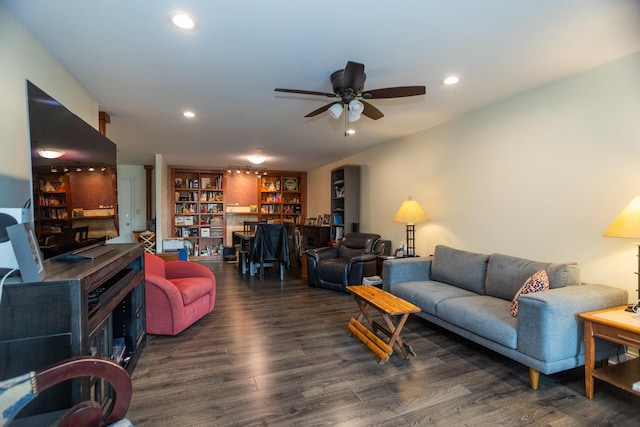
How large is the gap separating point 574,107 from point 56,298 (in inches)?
147

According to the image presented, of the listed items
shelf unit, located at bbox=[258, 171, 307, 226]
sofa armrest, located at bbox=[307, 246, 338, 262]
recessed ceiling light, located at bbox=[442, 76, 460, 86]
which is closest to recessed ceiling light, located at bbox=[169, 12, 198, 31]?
recessed ceiling light, located at bbox=[442, 76, 460, 86]

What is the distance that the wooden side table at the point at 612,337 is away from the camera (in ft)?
5.78

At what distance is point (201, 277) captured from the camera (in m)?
3.55

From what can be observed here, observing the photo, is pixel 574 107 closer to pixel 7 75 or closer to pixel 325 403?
pixel 325 403

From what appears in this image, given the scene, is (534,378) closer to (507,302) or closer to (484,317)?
(484,317)

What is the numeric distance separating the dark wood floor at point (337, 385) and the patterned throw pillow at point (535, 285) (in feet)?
1.53

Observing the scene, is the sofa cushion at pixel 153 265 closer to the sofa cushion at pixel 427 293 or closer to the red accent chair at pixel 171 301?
the red accent chair at pixel 171 301

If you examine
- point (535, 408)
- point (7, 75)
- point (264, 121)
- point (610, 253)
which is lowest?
point (535, 408)

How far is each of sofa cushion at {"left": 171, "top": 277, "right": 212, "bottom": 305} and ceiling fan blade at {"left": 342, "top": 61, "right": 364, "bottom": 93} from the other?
2437mm

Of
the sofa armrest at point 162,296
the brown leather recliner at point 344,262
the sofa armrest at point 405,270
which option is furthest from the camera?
the brown leather recliner at point 344,262

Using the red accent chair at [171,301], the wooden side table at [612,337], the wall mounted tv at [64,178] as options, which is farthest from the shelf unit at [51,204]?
the wooden side table at [612,337]

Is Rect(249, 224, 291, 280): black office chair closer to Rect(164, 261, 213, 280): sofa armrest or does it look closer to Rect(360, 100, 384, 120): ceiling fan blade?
Rect(164, 261, 213, 280): sofa armrest

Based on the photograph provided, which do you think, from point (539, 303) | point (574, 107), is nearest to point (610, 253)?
point (539, 303)

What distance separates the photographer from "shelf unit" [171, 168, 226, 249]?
7625 mm
